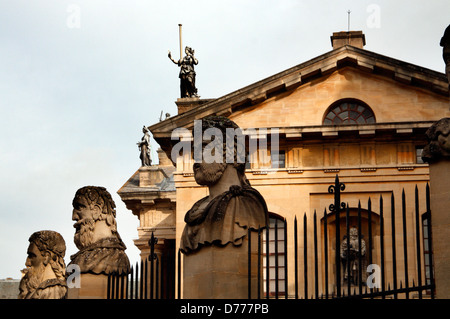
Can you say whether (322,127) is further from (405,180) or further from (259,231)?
(259,231)

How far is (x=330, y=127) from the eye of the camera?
32.8 m

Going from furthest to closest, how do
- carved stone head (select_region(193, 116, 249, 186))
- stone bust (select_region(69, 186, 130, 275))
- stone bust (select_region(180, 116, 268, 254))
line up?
1. stone bust (select_region(69, 186, 130, 275))
2. carved stone head (select_region(193, 116, 249, 186))
3. stone bust (select_region(180, 116, 268, 254))

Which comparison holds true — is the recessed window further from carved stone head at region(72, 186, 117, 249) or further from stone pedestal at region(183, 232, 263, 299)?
stone pedestal at region(183, 232, 263, 299)

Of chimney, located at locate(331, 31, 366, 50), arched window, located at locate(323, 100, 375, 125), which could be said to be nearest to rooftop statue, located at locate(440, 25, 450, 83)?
arched window, located at locate(323, 100, 375, 125)

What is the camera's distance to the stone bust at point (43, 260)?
14984 mm

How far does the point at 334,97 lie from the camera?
34.1m

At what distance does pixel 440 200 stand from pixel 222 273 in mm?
2521

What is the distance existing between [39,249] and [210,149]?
579cm

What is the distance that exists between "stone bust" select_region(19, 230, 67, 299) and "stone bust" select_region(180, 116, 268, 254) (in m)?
5.38

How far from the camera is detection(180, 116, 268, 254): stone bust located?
31.6 ft

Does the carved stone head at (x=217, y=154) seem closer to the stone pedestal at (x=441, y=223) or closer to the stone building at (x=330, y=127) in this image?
the stone pedestal at (x=441, y=223)

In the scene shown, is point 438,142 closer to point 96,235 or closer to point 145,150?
point 96,235

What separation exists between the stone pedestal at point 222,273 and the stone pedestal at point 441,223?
228 centimetres

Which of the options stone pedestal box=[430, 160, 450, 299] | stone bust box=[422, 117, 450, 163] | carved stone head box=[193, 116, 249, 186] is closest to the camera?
stone pedestal box=[430, 160, 450, 299]
